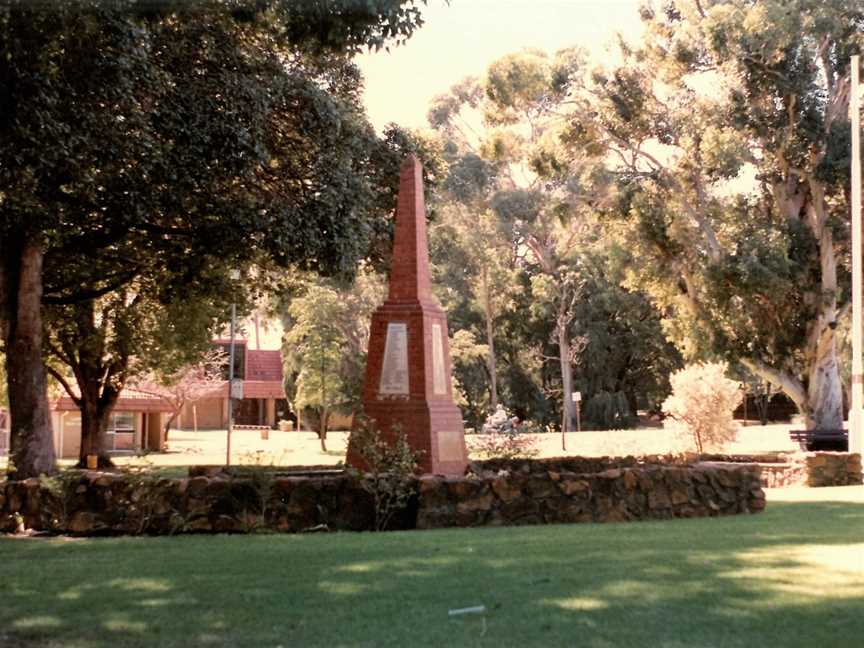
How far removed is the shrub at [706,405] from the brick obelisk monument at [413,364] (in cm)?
1429

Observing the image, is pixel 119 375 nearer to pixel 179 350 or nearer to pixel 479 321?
pixel 179 350

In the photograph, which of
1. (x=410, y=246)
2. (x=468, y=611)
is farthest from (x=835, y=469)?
(x=468, y=611)

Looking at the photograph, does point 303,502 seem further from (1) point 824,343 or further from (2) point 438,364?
(1) point 824,343

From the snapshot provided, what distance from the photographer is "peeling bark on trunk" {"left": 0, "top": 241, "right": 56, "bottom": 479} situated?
55.8ft

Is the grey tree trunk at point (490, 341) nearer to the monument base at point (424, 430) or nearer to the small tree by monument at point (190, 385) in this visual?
the small tree by monument at point (190, 385)

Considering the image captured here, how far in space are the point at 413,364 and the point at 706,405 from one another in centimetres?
1540

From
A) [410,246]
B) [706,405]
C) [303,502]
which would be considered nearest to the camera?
[303,502]

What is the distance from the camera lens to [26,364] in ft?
56.6

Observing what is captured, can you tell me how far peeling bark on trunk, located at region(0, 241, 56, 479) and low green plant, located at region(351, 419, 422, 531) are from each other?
503 cm

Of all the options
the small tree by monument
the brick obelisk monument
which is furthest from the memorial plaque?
the small tree by monument

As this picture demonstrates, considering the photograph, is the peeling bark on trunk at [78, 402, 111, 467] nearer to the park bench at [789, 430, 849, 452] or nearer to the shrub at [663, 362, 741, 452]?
the shrub at [663, 362, 741, 452]

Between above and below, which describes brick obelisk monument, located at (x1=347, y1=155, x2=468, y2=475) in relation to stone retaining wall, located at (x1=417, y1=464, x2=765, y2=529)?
above

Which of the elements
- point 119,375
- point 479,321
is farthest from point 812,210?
point 479,321

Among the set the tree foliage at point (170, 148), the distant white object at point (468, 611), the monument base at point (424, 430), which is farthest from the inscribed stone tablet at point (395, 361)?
the distant white object at point (468, 611)
